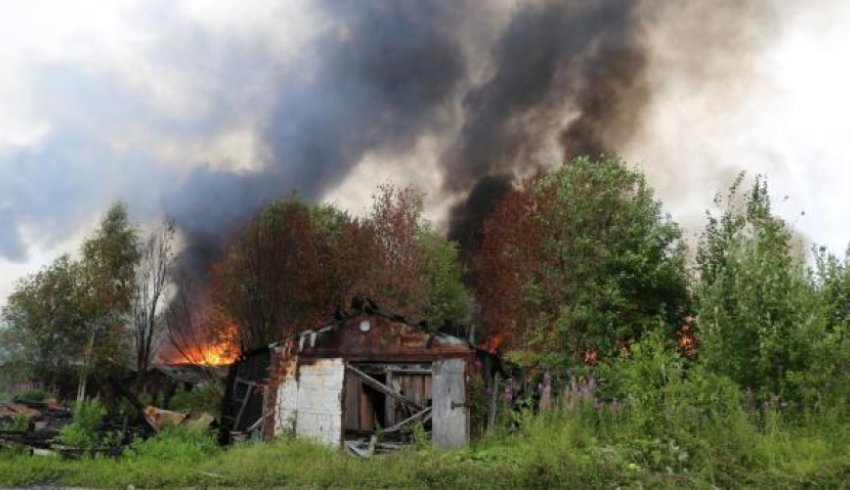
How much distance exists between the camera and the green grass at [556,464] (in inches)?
436

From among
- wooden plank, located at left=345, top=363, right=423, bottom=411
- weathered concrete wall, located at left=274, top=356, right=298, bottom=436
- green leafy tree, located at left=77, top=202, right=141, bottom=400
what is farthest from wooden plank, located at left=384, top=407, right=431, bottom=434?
green leafy tree, located at left=77, top=202, right=141, bottom=400

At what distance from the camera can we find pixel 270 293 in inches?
1458

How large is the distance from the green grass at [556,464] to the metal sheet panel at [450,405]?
258cm

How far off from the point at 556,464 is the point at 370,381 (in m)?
8.73

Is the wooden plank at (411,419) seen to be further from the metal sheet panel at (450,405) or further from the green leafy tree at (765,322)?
the green leafy tree at (765,322)

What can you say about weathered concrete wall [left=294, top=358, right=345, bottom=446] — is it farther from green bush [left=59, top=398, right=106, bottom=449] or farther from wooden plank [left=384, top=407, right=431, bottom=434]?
green bush [left=59, top=398, right=106, bottom=449]

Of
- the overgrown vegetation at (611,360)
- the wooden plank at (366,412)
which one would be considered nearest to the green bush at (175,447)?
the overgrown vegetation at (611,360)

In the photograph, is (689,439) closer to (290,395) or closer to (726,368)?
(726,368)

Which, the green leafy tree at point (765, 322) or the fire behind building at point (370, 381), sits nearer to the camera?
the green leafy tree at point (765, 322)

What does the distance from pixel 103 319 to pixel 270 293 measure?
1256cm

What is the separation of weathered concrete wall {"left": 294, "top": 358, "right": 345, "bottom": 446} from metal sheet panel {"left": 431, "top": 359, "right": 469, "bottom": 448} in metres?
3.00

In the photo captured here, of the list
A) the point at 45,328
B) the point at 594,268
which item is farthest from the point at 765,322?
the point at 45,328

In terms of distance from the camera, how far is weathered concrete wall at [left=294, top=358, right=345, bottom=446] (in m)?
18.8

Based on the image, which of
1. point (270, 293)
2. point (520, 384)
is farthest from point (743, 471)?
point (270, 293)
